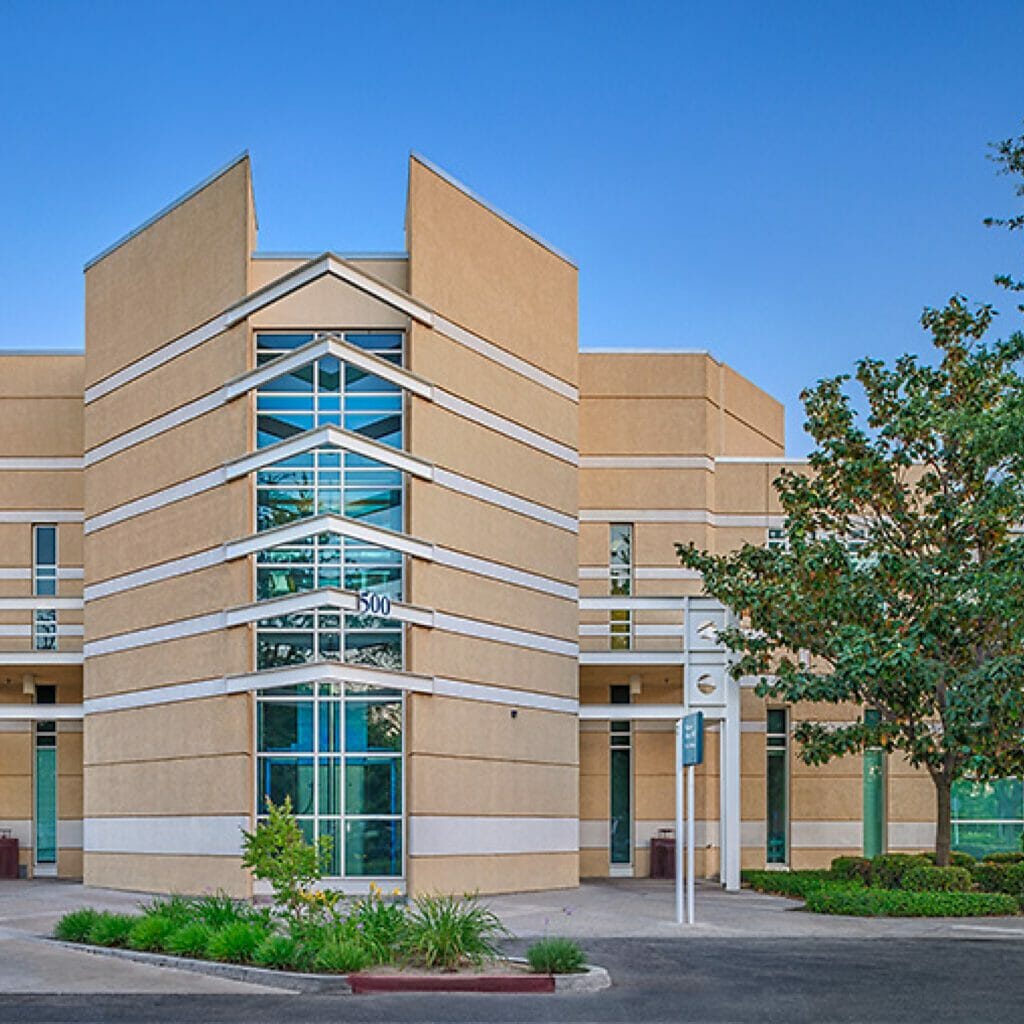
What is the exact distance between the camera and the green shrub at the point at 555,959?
15805mm

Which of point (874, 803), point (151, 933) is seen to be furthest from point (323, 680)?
point (874, 803)

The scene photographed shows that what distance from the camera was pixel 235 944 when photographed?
16.5 m

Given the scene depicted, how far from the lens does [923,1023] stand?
44.7 ft

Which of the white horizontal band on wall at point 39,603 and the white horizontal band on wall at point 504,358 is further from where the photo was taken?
the white horizontal band on wall at point 39,603

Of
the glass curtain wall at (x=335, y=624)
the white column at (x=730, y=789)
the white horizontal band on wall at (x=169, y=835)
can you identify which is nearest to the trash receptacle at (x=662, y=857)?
the white column at (x=730, y=789)

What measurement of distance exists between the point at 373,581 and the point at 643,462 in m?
9.51

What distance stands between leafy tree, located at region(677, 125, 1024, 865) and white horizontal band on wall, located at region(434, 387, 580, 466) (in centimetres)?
392

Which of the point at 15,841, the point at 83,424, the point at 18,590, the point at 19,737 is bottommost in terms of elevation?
the point at 15,841

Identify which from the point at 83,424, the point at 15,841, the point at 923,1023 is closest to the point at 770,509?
the point at 83,424

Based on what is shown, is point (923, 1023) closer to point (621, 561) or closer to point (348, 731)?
point (348, 731)

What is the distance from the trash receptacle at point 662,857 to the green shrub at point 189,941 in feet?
54.8

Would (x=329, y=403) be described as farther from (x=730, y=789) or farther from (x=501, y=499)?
(x=730, y=789)

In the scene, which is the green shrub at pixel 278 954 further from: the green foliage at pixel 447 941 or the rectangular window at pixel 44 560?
the rectangular window at pixel 44 560

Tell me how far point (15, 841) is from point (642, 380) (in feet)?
54.5
